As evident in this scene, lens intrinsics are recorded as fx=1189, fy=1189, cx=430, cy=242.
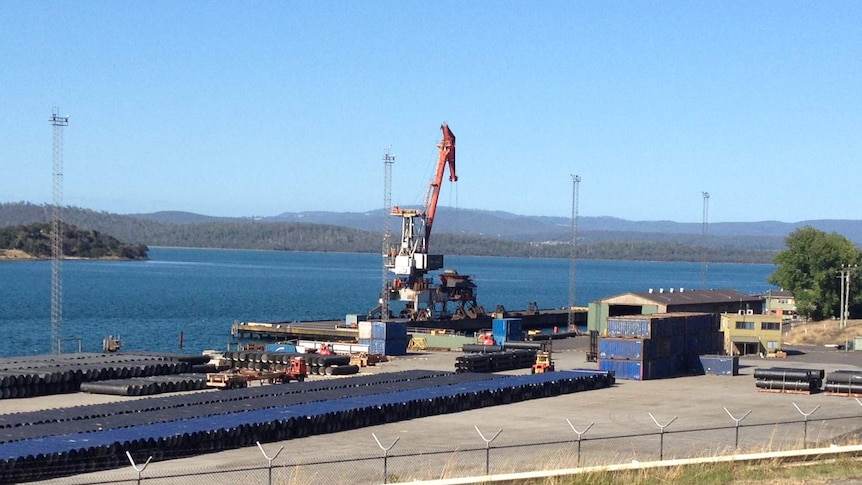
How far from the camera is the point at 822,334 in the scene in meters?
104

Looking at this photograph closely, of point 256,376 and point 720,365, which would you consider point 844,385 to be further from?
point 256,376

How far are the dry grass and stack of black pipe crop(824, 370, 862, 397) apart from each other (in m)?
42.3

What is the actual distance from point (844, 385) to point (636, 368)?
11442mm

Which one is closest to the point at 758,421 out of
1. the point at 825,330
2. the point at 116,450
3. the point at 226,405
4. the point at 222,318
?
the point at 226,405

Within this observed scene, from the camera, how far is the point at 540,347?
76250 mm

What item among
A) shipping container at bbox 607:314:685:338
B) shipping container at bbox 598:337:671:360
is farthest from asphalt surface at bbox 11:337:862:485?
shipping container at bbox 607:314:685:338

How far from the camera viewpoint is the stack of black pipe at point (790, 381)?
58.3 m

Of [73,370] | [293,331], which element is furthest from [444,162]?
[73,370]

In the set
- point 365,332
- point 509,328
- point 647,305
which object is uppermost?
point 647,305

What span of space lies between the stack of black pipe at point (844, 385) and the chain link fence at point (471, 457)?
12954 mm

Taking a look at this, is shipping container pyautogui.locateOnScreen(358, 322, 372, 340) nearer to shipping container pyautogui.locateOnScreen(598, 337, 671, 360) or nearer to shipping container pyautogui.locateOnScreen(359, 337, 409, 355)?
shipping container pyautogui.locateOnScreen(359, 337, 409, 355)

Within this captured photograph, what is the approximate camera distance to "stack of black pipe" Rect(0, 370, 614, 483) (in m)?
33.1

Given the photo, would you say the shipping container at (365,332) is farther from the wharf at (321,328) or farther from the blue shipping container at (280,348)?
the wharf at (321,328)

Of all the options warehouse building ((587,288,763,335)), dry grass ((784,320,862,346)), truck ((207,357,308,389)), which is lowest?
dry grass ((784,320,862,346))
